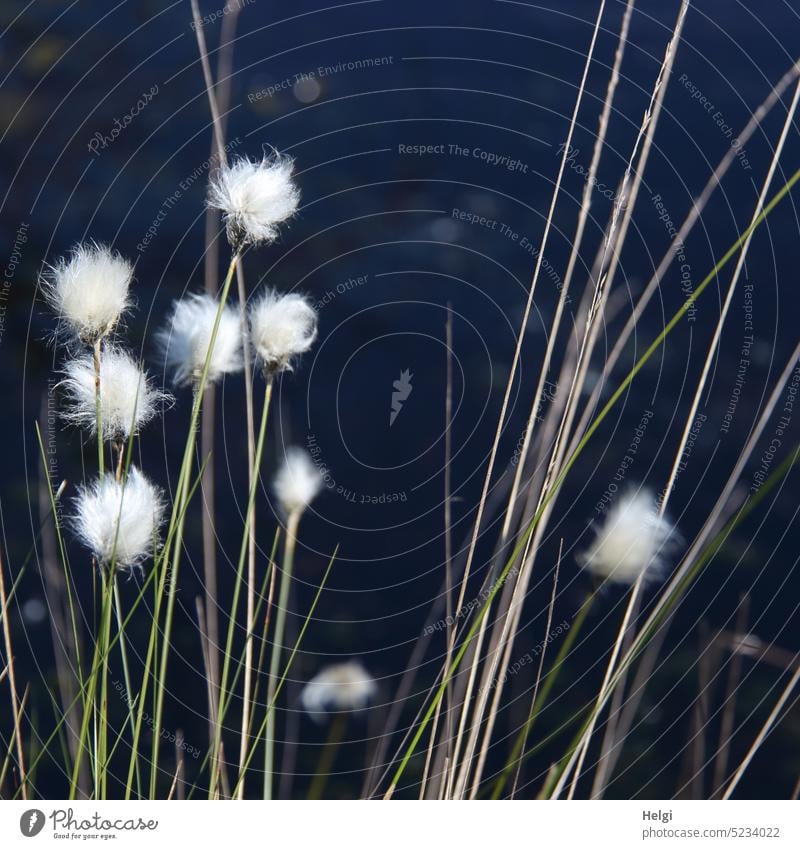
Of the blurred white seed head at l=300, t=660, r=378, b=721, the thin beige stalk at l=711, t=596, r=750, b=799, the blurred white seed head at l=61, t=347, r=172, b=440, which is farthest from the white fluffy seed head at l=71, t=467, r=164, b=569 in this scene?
the thin beige stalk at l=711, t=596, r=750, b=799

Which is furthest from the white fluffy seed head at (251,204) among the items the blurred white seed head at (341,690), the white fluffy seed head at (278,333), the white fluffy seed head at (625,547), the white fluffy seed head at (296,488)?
the blurred white seed head at (341,690)

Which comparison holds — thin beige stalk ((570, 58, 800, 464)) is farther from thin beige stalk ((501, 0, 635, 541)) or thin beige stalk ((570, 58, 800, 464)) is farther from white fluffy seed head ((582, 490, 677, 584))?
white fluffy seed head ((582, 490, 677, 584))

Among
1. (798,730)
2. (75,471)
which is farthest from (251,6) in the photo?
(798,730)

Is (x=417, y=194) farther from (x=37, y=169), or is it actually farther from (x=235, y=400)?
(x=37, y=169)

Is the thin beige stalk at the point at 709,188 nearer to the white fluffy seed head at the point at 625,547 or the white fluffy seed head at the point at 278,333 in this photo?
the white fluffy seed head at the point at 625,547

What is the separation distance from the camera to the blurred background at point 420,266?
0.89 m

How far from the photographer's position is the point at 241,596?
2.97ft

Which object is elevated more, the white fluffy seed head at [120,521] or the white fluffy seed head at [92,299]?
the white fluffy seed head at [92,299]

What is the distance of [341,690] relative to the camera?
90cm
